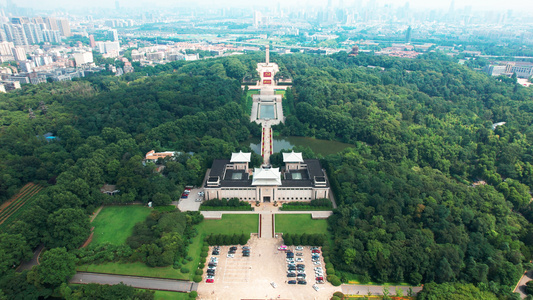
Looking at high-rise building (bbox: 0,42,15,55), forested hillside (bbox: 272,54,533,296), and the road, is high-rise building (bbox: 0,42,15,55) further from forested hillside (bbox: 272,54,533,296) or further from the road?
the road

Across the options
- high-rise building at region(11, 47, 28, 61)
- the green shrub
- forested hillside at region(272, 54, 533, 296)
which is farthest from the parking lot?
high-rise building at region(11, 47, 28, 61)

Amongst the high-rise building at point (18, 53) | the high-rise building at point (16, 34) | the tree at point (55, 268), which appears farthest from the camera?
the high-rise building at point (16, 34)

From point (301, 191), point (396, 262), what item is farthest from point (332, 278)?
point (301, 191)

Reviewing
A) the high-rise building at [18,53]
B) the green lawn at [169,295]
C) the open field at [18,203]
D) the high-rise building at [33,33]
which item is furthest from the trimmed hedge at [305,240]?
the high-rise building at [33,33]

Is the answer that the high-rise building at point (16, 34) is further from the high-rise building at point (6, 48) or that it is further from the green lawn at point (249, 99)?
Answer: the green lawn at point (249, 99)

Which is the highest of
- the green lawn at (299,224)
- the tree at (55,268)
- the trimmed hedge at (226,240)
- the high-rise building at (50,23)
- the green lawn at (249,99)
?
the high-rise building at (50,23)

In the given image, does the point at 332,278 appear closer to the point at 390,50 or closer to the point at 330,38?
the point at 390,50
